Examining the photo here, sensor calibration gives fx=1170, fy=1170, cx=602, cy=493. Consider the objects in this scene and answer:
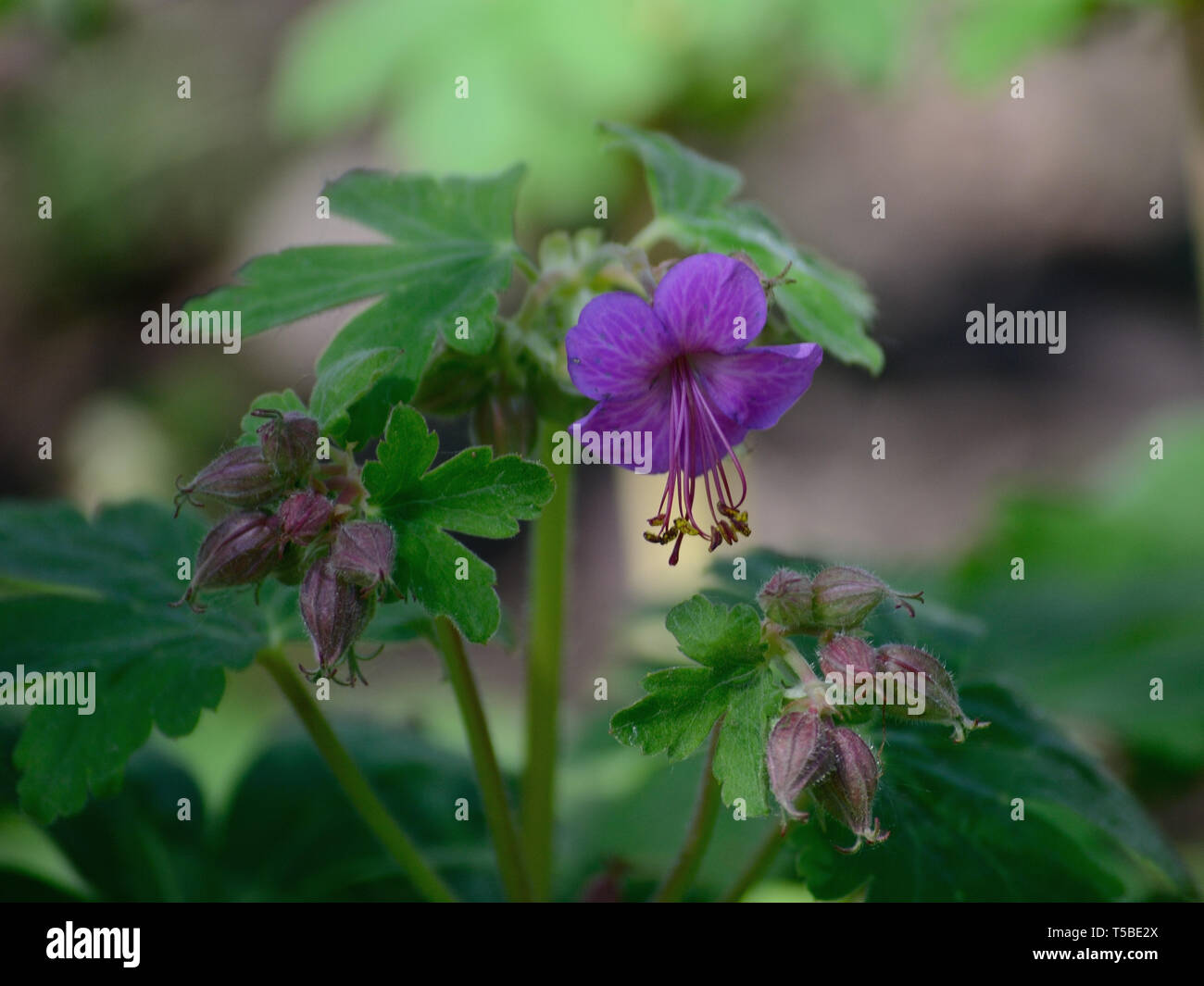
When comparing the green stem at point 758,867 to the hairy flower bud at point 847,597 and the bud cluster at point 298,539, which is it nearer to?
the hairy flower bud at point 847,597

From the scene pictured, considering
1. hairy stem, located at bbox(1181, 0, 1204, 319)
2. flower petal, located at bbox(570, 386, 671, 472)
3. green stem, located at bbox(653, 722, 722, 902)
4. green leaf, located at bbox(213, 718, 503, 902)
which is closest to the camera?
flower petal, located at bbox(570, 386, 671, 472)

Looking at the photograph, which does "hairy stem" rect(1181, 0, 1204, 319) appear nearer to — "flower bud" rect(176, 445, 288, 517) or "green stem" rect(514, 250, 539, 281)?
"green stem" rect(514, 250, 539, 281)

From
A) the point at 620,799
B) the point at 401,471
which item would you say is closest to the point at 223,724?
the point at 620,799

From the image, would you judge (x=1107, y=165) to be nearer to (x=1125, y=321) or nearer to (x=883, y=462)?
(x=1125, y=321)

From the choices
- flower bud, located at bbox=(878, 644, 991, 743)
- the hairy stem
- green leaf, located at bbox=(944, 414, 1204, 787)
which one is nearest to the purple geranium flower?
flower bud, located at bbox=(878, 644, 991, 743)

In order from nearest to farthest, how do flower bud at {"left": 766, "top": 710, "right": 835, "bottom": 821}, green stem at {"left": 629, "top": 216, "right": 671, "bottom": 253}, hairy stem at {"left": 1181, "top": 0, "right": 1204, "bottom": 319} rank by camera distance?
flower bud at {"left": 766, "top": 710, "right": 835, "bottom": 821} < green stem at {"left": 629, "top": 216, "right": 671, "bottom": 253} < hairy stem at {"left": 1181, "top": 0, "right": 1204, "bottom": 319}

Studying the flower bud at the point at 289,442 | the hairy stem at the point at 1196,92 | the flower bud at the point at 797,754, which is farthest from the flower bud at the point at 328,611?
the hairy stem at the point at 1196,92

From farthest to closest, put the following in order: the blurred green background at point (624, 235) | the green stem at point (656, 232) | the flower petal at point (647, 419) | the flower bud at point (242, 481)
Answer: the blurred green background at point (624, 235)
the green stem at point (656, 232)
the flower petal at point (647, 419)
the flower bud at point (242, 481)

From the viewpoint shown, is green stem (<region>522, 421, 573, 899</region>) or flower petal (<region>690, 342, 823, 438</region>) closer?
flower petal (<region>690, 342, 823, 438</region>)
